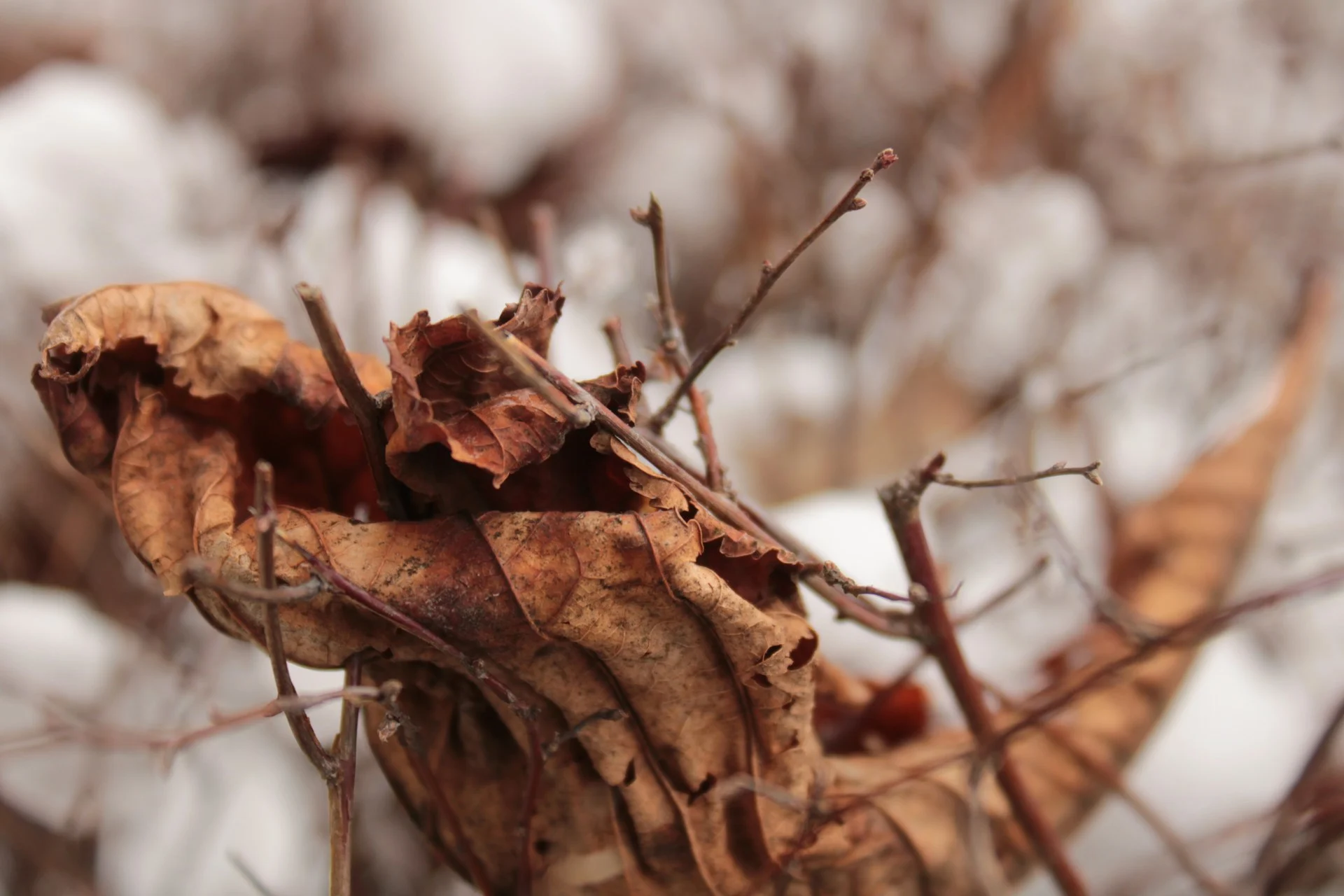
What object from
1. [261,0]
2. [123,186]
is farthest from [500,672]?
[261,0]

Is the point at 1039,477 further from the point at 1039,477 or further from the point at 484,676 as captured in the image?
the point at 484,676

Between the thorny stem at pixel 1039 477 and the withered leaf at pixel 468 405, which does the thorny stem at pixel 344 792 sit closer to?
the withered leaf at pixel 468 405

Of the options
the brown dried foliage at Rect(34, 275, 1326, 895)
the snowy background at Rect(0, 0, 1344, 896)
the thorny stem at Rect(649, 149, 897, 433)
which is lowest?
the brown dried foliage at Rect(34, 275, 1326, 895)

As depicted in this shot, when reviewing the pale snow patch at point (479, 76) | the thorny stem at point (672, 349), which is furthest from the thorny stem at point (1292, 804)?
the pale snow patch at point (479, 76)

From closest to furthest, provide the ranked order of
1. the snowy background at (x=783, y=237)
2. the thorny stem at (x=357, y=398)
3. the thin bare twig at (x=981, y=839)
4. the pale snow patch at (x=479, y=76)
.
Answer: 1. the thorny stem at (x=357, y=398)
2. the thin bare twig at (x=981, y=839)
3. the snowy background at (x=783, y=237)
4. the pale snow patch at (x=479, y=76)

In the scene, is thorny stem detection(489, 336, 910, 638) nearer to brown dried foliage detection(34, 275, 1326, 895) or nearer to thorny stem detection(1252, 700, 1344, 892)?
brown dried foliage detection(34, 275, 1326, 895)

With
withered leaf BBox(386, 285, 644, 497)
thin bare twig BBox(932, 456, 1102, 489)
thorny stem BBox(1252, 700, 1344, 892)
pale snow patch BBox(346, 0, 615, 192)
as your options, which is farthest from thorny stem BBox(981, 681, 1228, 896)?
pale snow patch BBox(346, 0, 615, 192)
